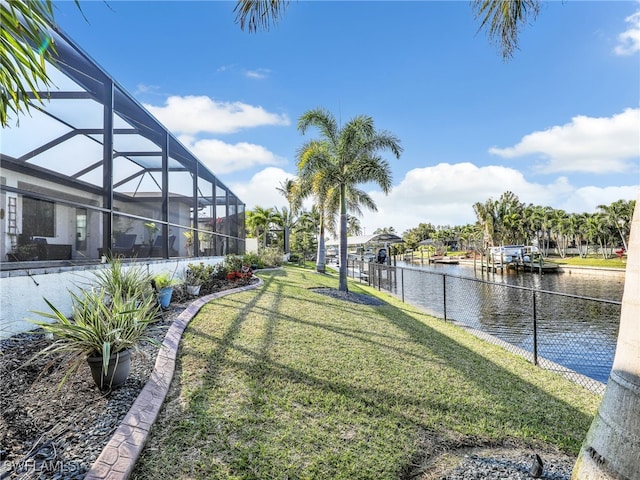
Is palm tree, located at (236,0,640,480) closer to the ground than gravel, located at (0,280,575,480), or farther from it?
farther from it

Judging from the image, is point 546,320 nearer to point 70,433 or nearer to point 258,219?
point 70,433

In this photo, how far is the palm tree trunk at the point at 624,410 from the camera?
1492 mm

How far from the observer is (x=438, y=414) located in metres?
3.06

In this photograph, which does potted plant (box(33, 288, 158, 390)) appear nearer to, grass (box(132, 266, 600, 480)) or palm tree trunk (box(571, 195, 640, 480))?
grass (box(132, 266, 600, 480))

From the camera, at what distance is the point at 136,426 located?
2.45 metres

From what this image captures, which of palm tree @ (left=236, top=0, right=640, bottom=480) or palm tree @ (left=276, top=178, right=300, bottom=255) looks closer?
palm tree @ (left=236, top=0, right=640, bottom=480)

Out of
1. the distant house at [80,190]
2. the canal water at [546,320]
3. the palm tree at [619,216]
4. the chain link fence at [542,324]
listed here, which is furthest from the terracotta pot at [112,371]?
the palm tree at [619,216]

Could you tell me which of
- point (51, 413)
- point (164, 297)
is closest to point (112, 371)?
point (51, 413)

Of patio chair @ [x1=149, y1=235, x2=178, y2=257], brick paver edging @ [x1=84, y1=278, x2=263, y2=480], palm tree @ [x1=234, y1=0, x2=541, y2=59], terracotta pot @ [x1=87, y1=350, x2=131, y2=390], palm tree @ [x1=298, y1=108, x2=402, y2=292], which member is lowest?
brick paver edging @ [x1=84, y1=278, x2=263, y2=480]

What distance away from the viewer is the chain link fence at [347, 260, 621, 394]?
576cm

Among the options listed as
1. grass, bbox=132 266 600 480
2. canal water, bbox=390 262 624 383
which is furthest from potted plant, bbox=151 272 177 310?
canal water, bbox=390 262 624 383

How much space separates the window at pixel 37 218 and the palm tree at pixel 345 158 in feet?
27.2

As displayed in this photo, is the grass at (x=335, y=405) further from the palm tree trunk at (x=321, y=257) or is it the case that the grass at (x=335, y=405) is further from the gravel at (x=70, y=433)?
the palm tree trunk at (x=321, y=257)

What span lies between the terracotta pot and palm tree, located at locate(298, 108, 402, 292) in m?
8.72
